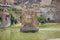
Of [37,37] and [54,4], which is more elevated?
[54,4]

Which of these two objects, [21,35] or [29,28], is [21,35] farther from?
[29,28]

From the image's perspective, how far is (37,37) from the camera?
5820 mm

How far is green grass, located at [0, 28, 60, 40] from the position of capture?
19.0 feet

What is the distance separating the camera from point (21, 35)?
581 cm

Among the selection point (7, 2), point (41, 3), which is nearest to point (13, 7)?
point (7, 2)

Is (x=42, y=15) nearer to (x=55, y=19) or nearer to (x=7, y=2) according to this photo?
(x=55, y=19)

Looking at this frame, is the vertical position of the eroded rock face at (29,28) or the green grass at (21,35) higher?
the eroded rock face at (29,28)

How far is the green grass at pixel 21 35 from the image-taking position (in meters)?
5.80

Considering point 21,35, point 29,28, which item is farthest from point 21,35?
point 29,28

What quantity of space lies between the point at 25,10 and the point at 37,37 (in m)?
0.54

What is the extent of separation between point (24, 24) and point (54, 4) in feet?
2.19

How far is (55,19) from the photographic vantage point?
588 centimetres

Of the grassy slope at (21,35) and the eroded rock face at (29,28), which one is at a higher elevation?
the eroded rock face at (29,28)

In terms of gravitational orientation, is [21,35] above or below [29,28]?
below
